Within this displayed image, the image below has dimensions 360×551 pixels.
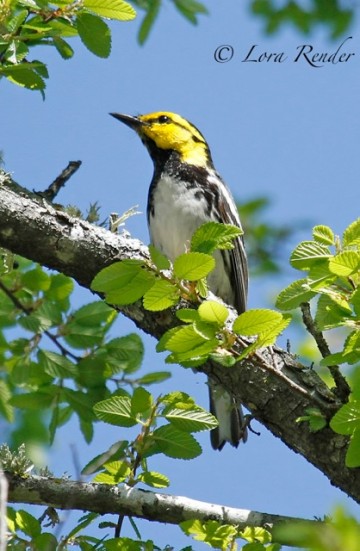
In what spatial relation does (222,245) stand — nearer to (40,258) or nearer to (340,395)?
(340,395)

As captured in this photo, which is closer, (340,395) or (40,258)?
(340,395)

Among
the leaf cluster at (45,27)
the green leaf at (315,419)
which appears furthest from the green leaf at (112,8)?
the green leaf at (315,419)

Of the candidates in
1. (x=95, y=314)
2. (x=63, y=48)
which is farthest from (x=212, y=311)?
(x=95, y=314)

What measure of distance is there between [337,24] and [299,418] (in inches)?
114

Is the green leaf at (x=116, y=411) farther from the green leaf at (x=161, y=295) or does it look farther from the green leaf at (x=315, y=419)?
the green leaf at (x=315, y=419)

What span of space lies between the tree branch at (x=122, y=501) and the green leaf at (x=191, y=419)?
1.01 ft

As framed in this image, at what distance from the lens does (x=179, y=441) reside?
2752 millimetres

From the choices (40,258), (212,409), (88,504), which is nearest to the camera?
(88,504)

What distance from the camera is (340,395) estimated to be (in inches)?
117

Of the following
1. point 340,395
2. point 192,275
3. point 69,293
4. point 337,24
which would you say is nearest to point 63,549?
point 192,275

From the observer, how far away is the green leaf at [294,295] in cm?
250

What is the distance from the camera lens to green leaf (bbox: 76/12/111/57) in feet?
10.6

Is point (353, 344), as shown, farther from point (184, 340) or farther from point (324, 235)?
point (184, 340)

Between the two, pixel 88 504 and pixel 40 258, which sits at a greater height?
pixel 40 258
